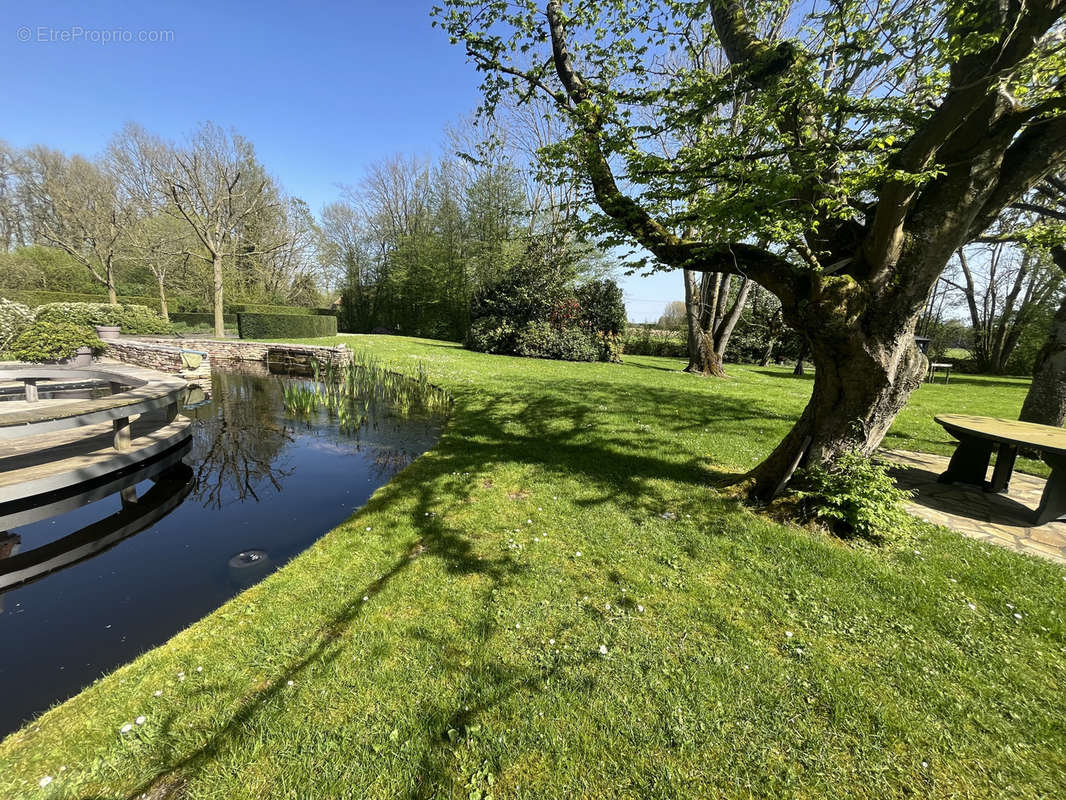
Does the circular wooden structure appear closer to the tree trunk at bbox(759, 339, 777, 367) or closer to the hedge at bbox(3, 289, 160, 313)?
the hedge at bbox(3, 289, 160, 313)

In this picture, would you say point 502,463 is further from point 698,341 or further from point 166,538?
point 698,341

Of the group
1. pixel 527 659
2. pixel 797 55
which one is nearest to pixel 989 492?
pixel 797 55

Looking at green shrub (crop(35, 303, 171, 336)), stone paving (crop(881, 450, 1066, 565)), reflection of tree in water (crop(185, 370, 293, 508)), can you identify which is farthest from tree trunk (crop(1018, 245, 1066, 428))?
green shrub (crop(35, 303, 171, 336))

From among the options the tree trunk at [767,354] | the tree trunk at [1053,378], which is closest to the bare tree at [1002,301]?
the tree trunk at [767,354]

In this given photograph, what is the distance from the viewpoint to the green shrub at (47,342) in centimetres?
1066

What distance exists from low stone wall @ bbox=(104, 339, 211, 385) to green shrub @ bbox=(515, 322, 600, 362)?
11709 millimetres

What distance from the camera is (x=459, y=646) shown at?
254 centimetres

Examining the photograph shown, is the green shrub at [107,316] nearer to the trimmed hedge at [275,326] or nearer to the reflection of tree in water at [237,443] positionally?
the trimmed hedge at [275,326]

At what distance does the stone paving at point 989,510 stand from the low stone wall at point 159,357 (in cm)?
1430

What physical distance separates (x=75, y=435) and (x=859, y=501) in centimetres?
946

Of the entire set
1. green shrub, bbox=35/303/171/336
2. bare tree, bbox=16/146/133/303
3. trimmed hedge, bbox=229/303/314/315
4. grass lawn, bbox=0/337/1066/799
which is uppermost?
bare tree, bbox=16/146/133/303

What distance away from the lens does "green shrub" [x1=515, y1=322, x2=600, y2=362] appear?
18078 millimetres

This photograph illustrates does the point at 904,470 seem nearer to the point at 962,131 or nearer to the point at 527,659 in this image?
the point at 962,131

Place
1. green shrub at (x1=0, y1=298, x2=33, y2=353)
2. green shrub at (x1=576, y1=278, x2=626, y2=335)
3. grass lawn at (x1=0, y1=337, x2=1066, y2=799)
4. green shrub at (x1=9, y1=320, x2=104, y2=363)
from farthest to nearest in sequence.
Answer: green shrub at (x1=576, y1=278, x2=626, y2=335) < green shrub at (x1=0, y1=298, x2=33, y2=353) < green shrub at (x1=9, y1=320, x2=104, y2=363) < grass lawn at (x1=0, y1=337, x2=1066, y2=799)
